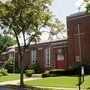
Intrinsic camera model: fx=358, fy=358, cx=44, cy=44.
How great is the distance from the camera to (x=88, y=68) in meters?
49.2

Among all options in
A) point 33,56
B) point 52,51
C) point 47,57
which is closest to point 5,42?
point 33,56

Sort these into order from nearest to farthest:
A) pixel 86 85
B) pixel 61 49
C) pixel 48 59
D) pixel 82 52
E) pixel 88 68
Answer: pixel 86 85 < pixel 88 68 < pixel 82 52 < pixel 61 49 < pixel 48 59

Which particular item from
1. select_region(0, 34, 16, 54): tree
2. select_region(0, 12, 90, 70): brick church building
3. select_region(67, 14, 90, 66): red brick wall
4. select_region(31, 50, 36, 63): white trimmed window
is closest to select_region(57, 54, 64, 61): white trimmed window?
select_region(0, 12, 90, 70): brick church building

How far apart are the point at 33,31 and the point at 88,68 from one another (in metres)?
12.1

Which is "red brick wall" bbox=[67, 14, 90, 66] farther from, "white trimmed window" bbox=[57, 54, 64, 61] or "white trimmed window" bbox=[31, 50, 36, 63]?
"white trimmed window" bbox=[31, 50, 36, 63]

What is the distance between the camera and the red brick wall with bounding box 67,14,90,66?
5316cm

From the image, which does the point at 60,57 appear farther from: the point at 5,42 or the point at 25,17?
the point at 5,42

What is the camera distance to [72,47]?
55.5 metres

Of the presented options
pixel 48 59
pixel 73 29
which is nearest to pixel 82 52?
pixel 73 29

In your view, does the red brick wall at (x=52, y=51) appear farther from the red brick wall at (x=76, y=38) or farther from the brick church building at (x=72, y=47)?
the red brick wall at (x=76, y=38)

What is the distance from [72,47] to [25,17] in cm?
1741

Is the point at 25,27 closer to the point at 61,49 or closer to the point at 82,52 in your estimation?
the point at 82,52

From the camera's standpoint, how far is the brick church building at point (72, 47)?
53344 millimetres

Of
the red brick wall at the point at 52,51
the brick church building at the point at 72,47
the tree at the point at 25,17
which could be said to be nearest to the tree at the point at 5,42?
the red brick wall at the point at 52,51
